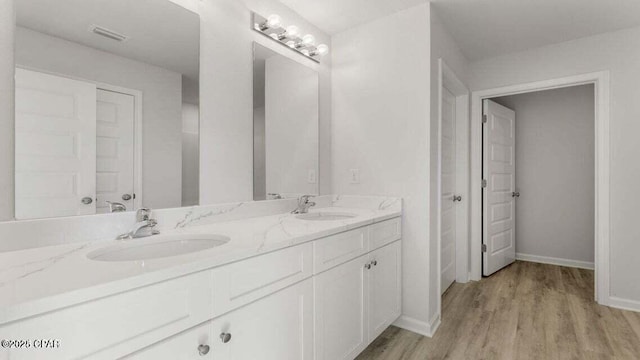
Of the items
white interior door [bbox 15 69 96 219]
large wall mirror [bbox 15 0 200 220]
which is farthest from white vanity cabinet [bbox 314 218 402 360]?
white interior door [bbox 15 69 96 219]

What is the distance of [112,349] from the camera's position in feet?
2.35

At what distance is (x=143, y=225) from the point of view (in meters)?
1.28

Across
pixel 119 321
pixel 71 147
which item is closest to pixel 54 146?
pixel 71 147

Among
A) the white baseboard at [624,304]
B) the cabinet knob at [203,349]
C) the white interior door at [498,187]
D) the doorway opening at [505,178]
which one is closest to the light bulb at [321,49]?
the doorway opening at [505,178]

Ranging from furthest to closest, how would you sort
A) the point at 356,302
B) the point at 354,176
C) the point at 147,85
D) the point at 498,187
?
the point at 498,187 < the point at 354,176 < the point at 356,302 < the point at 147,85

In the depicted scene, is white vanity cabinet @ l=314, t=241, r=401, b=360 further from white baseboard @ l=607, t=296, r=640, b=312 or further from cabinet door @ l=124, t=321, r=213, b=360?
white baseboard @ l=607, t=296, r=640, b=312

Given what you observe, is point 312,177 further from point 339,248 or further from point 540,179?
point 540,179

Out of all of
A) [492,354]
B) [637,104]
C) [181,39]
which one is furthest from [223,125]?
[637,104]

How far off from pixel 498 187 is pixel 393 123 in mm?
1916

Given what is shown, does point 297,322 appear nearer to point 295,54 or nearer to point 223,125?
point 223,125

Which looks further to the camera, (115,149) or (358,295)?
(358,295)

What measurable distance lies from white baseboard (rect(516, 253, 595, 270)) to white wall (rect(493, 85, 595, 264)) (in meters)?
0.04

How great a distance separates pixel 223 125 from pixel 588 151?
408 cm

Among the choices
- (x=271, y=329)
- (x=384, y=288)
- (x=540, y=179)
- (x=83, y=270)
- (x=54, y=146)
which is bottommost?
(x=384, y=288)
